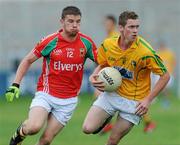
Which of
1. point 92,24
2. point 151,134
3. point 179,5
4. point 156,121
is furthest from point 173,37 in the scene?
point 151,134

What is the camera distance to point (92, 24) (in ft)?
102

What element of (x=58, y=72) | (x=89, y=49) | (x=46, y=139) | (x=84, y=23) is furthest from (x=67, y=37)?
(x=84, y=23)

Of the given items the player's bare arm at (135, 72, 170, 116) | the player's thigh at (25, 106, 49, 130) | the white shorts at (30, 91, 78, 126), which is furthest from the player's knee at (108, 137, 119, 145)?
the player's thigh at (25, 106, 49, 130)

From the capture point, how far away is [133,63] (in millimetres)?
11914

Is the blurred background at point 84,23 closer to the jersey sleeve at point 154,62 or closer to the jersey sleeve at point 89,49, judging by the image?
the jersey sleeve at point 89,49

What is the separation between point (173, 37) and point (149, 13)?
134cm

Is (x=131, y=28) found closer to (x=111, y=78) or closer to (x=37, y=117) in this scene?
(x=111, y=78)

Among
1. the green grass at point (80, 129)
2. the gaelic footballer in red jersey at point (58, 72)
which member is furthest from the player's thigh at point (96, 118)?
the green grass at point (80, 129)

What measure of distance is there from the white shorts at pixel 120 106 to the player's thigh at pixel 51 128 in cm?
71

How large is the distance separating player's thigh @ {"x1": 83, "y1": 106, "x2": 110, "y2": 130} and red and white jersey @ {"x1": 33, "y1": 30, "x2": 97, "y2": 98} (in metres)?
0.45

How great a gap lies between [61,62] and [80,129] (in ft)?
22.0

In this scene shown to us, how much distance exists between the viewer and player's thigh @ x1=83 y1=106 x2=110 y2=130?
12.3 metres

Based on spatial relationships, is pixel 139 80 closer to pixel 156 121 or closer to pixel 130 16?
pixel 130 16

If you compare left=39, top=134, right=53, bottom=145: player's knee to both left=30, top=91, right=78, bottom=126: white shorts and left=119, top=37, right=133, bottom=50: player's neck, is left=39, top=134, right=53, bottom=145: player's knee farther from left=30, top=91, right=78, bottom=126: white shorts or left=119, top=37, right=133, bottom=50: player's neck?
left=119, top=37, right=133, bottom=50: player's neck
